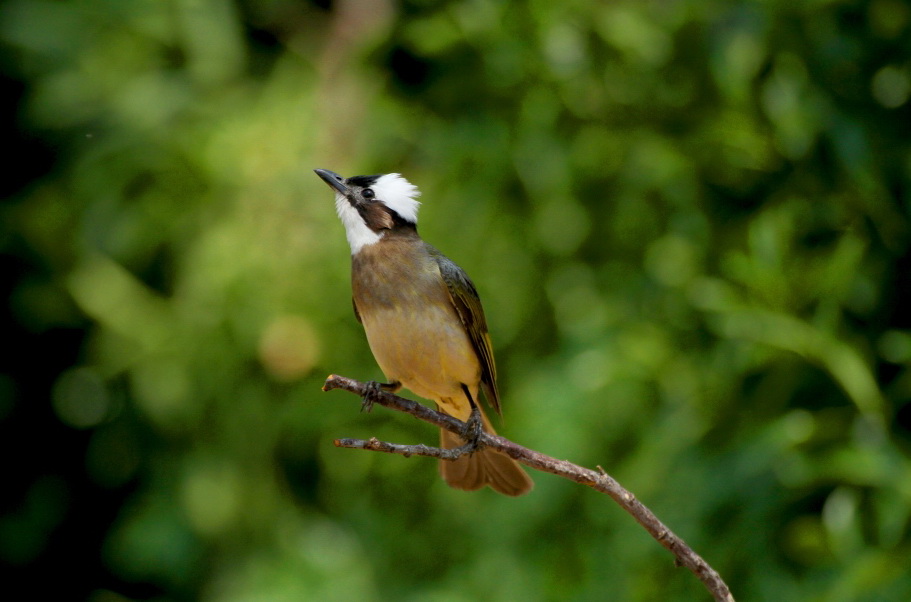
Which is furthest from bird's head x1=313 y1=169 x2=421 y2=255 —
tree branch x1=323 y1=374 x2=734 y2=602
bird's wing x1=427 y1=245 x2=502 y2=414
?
tree branch x1=323 y1=374 x2=734 y2=602

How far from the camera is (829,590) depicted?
12.6 ft

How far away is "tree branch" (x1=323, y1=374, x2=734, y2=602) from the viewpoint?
1.52 metres

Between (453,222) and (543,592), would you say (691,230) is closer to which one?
(453,222)

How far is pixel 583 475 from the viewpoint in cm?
168

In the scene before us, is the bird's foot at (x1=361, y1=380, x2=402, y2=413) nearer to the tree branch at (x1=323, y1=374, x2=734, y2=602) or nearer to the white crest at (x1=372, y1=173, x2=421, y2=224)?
the tree branch at (x1=323, y1=374, x2=734, y2=602)

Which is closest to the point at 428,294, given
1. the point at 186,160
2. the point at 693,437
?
the point at 693,437

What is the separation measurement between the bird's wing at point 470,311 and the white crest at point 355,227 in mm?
177

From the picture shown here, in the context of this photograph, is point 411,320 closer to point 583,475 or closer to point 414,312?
point 414,312

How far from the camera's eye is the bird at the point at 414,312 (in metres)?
2.54

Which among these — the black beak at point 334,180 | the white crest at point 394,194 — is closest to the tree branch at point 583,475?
the black beak at point 334,180

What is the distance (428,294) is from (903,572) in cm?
233

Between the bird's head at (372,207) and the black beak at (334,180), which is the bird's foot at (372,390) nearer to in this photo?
the bird's head at (372,207)

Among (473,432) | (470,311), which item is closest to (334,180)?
(470,311)

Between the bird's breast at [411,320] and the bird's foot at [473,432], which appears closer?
the bird's foot at [473,432]
